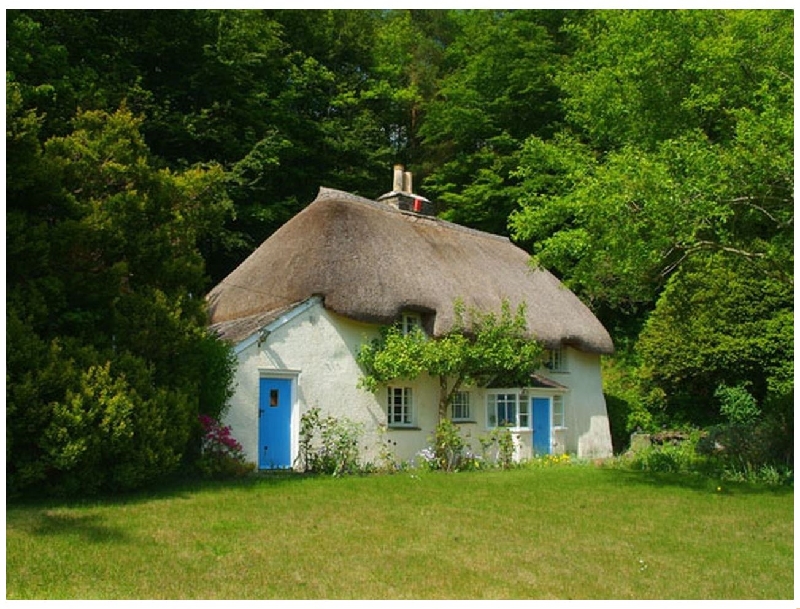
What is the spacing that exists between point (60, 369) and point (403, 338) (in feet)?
27.8

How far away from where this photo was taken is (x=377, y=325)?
18.1 meters

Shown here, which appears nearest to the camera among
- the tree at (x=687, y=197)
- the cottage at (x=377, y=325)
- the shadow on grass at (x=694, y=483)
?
the tree at (x=687, y=197)

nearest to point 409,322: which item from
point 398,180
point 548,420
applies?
point 548,420

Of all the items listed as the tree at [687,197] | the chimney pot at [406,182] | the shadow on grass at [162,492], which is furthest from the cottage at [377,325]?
the tree at [687,197]

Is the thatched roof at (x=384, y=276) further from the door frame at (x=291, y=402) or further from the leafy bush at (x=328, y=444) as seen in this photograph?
the leafy bush at (x=328, y=444)

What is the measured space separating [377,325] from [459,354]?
1969 mm

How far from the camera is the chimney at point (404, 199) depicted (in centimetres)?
2344

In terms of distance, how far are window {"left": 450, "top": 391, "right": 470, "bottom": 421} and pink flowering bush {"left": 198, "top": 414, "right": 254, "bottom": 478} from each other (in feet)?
22.1

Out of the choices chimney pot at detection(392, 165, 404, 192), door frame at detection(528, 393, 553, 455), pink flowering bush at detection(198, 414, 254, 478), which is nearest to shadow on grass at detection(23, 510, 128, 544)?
pink flowering bush at detection(198, 414, 254, 478)

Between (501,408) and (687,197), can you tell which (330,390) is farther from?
(687,197)

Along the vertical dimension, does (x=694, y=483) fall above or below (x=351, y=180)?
below

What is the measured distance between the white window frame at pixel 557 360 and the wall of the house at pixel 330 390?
237cm

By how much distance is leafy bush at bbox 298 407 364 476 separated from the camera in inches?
620

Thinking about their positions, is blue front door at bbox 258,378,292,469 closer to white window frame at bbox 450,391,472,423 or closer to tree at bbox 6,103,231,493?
tree at bbox 6,103,231,493
